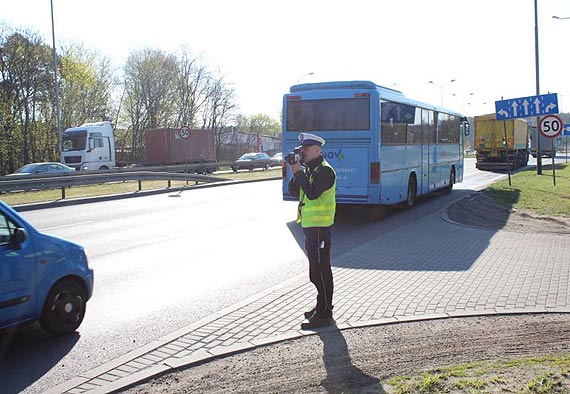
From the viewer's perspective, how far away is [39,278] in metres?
5.23

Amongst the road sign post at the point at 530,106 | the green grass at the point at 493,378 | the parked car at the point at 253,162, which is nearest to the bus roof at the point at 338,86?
the road sign post at the point at 530,106

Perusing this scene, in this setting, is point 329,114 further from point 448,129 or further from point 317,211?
point 448,129

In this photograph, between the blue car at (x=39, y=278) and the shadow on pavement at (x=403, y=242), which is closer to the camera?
the blue car at (x=39, y=278)

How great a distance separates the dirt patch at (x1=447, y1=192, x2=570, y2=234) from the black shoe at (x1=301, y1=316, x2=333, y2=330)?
770 cm

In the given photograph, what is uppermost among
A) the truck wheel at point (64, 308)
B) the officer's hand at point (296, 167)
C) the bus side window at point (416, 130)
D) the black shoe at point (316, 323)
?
the bus side window at point (416, 130)

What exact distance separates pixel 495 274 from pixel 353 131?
6.54 m

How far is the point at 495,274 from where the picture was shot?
7852 mm

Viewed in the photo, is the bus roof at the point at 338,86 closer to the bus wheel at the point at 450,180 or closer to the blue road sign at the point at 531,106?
the bus wheel at the point at 450,180

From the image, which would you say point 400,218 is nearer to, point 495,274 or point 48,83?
point 495,274

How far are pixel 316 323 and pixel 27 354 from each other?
2602 millimetres

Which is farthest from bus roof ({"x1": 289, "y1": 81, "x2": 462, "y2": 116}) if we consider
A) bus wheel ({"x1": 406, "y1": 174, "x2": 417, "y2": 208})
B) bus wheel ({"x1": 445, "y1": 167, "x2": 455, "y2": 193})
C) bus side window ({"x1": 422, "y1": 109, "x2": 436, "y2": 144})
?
bus wheel ({"x1": 445, "y1": 167, "x2": 455, "y2": 193})

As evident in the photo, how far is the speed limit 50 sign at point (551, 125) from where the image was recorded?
19875 mm

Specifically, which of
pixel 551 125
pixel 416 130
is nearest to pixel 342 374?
pixel 416 130

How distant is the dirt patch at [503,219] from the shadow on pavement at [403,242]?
1.92ft
